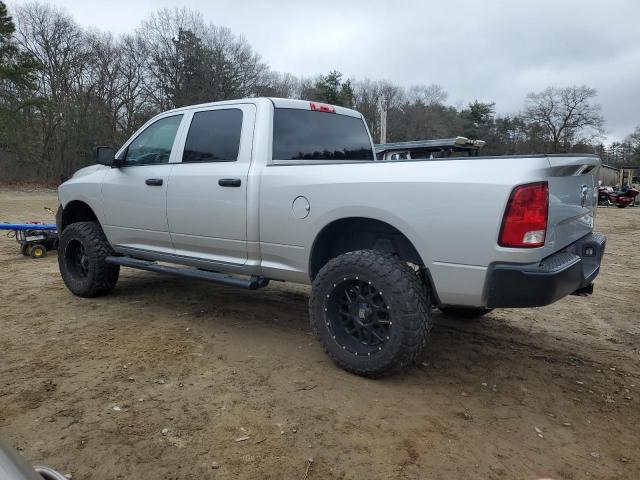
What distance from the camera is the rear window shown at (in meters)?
4.10

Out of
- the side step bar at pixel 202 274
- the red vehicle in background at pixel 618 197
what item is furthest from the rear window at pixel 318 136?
the red vehicle in background at pixel 618 197

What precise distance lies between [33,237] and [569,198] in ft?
26.6

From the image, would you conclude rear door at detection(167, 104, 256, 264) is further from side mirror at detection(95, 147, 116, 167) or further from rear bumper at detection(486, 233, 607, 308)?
rear bumper at detection(486, 233, 607, 308)

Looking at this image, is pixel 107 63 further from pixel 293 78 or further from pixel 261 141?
pixel 261 141

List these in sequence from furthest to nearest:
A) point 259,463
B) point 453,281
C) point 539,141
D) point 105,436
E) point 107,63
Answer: point 539,141
point 107,63
point 453,281
point 105,436
point 259,463

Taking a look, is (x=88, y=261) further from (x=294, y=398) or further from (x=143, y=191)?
(x=294, y=398)

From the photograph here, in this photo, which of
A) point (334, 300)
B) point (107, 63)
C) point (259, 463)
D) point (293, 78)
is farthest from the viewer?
point (293, 78)

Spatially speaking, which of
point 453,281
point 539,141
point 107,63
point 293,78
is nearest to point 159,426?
point 453,281

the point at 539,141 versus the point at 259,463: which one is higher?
the point at 539,141

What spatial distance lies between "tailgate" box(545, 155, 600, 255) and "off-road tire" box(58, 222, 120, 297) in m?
4.31

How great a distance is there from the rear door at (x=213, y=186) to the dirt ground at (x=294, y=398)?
81cm

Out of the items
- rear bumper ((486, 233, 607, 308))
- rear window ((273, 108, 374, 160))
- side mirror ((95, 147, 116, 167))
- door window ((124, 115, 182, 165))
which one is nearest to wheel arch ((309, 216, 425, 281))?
rear bumper ((486, 233, 607, 308))

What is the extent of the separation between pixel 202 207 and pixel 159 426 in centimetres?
193

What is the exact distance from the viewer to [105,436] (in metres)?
2.64
